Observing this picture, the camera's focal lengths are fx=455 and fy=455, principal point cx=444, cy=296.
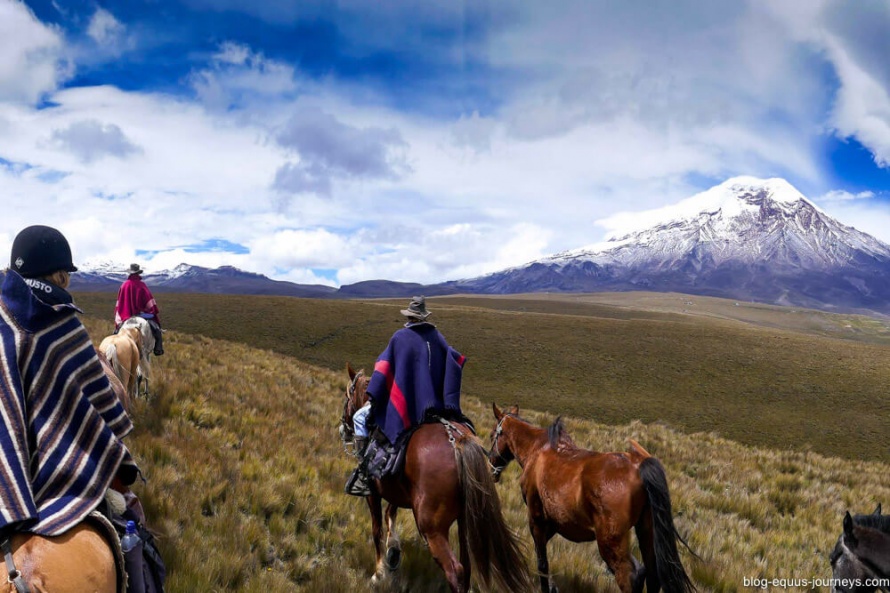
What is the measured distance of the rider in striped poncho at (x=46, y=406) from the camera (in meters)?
2.08

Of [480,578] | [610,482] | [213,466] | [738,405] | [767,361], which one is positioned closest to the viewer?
[480,578]

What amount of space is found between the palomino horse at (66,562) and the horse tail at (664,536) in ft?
15.0

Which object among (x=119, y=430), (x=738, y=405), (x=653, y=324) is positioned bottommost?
(x=738, y=405)

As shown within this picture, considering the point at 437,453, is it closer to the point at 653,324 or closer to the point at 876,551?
the point at 876,551

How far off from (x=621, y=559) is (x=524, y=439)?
1981 mm

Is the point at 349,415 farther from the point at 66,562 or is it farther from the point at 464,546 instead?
the point at 66,562

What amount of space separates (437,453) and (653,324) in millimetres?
61808

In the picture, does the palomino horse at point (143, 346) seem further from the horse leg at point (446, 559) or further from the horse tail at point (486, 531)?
the horse tail at point (486, 531)

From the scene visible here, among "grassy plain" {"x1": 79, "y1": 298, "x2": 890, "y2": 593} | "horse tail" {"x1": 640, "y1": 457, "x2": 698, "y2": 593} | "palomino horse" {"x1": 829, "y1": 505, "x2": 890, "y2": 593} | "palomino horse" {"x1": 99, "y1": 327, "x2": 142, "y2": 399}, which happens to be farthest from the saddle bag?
"palomino horse" {"x1": 99, "y1": 327, "x2": 142, "y2": 399}

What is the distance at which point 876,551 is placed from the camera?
4.19 metres

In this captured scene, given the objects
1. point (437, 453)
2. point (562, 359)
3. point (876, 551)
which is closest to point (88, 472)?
point (437, 453)

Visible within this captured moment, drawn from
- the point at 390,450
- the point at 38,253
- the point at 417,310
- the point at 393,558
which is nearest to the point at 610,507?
the point at 390,450

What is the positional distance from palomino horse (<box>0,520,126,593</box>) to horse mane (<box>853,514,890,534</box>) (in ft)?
19.5

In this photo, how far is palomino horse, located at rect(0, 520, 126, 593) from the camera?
6.43 ft
